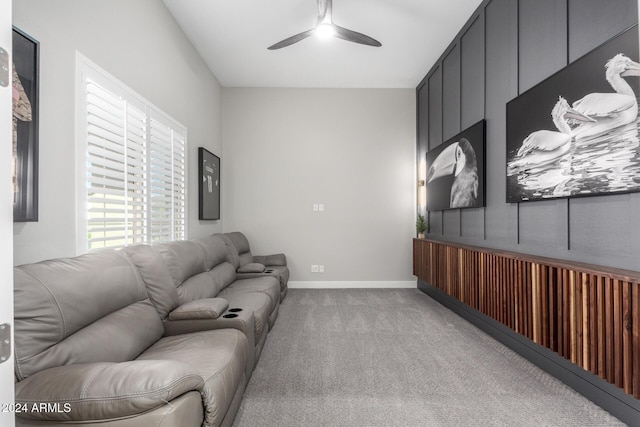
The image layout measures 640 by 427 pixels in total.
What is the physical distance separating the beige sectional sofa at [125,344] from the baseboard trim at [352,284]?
2588mm

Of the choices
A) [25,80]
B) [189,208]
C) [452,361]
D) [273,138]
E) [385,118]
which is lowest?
[452,361]

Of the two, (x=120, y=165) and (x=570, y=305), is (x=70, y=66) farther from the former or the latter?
(x=570, y=305)

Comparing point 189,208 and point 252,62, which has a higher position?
point 252,62

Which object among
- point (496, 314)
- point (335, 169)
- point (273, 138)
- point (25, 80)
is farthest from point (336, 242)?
point (25, 80)

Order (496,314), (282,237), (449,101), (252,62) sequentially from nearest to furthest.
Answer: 1. (496,314)
2. (449,101)
3. (252,62)
4. (282,237)

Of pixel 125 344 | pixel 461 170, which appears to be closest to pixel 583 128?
pixel 461 170

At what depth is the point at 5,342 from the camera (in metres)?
0.59

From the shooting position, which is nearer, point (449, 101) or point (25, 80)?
point (25, 80)

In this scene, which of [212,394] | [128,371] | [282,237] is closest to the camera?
[128,371]

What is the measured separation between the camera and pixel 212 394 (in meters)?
1.33

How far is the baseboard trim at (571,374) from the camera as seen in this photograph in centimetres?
173

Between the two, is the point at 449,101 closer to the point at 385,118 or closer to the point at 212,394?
the point at 385,118

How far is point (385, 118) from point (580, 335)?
Answer: 13.3ft

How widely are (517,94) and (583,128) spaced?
2.77ft
